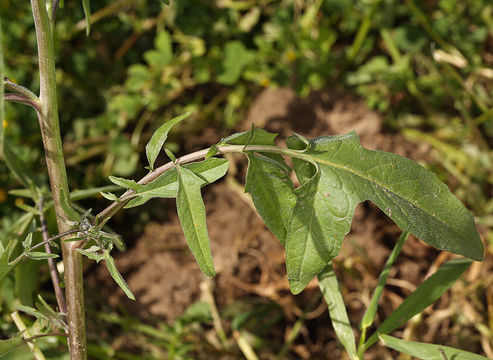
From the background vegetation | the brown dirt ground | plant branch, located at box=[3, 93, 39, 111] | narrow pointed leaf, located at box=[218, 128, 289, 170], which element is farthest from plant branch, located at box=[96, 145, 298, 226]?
the background vegetation

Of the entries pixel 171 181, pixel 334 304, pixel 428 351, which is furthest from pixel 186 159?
pixel 428 351

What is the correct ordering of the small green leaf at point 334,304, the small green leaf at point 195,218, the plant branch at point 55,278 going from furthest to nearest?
the small green leaf at point 334,304 < the plant branch at point 55,278 < the small green leaf at point 195,218

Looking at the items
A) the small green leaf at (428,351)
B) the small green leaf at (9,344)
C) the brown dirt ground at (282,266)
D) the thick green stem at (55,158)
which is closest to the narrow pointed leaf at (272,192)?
the thick green stem at (55,158)

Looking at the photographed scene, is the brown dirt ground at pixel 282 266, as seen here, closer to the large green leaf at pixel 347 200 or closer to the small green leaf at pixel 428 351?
the small green leaf at pixel 428 351

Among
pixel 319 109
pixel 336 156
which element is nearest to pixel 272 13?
pixel 319 109

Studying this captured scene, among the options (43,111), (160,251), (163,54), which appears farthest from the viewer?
(163,54)

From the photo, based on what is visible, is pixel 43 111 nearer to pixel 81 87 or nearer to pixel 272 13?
pixel 81 87
